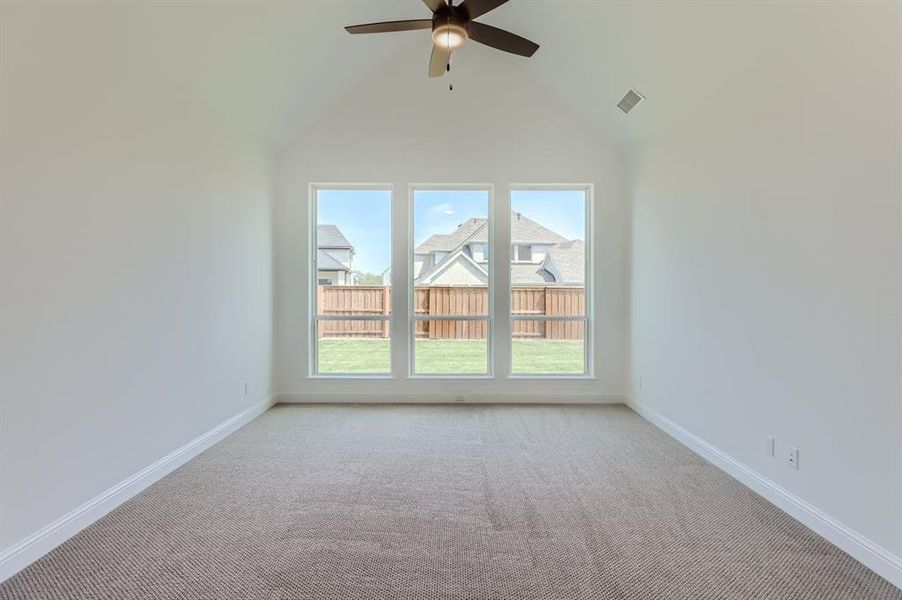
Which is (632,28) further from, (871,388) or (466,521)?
(466,521)

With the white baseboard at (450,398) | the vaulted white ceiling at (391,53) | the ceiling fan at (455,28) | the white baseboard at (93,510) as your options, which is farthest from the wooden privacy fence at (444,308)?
the ceiling fan at (455,28)

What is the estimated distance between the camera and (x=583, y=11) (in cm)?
290

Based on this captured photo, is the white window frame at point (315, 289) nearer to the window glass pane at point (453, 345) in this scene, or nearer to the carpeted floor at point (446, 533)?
the window glass pane at point (453, 345)

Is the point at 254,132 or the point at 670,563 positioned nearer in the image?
the point at 670,563

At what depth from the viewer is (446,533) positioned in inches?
75.3

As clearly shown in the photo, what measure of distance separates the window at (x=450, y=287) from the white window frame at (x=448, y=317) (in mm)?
12

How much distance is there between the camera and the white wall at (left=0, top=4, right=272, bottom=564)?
1684 mm

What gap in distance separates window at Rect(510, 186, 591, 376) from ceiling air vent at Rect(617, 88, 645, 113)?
94 cm

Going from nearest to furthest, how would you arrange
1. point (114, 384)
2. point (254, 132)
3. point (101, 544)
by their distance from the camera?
point (101, 544) → point (114, 384) → point (254, 132)

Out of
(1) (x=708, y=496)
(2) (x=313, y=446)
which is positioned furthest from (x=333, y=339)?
(1) (x=708, y=496)

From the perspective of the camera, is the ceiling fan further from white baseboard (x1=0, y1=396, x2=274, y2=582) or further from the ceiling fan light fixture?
white baseboard (x1=0, y1=396, x2=274, y2=582)

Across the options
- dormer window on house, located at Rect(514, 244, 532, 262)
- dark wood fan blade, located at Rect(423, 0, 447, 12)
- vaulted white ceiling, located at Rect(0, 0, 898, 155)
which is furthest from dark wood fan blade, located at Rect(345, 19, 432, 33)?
dormer window on house, located at Rect(514, 244, 532, 262)

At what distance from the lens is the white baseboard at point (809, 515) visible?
1639 mm

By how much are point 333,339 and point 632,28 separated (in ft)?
12.8
